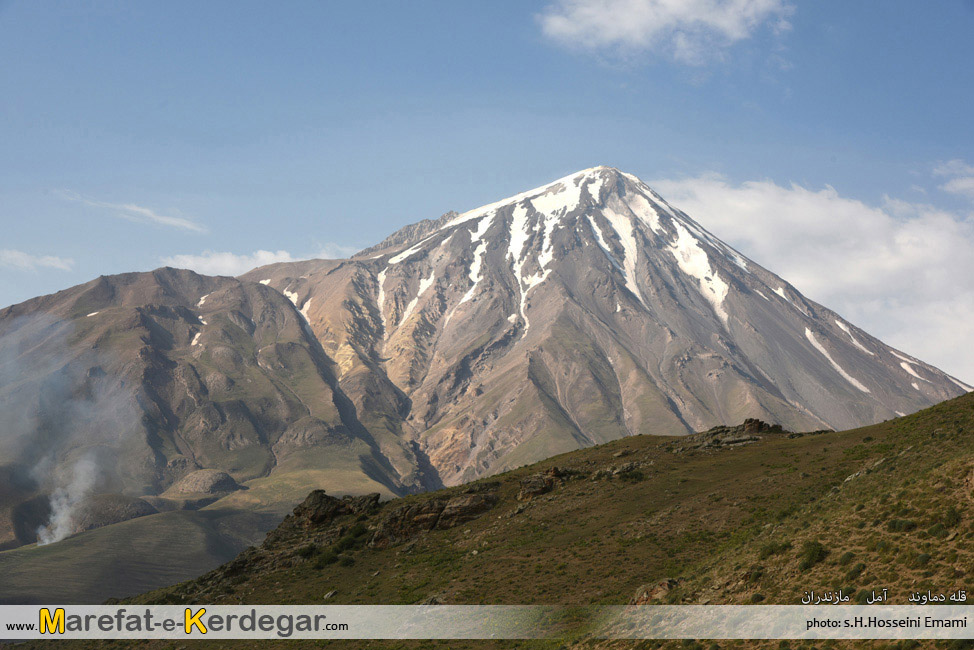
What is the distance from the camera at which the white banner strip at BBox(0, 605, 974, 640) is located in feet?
83.0

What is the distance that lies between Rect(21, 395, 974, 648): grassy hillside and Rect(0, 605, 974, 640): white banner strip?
83 centimetres

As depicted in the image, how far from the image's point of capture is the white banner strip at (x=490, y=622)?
2531 centimetres

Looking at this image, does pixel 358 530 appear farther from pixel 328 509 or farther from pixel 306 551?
pixel 328 509

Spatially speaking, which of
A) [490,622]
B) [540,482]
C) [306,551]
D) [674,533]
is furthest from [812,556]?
[306,551]

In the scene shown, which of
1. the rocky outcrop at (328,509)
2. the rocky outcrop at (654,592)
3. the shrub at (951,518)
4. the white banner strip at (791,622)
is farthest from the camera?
the rocky outcrop at (328,509)

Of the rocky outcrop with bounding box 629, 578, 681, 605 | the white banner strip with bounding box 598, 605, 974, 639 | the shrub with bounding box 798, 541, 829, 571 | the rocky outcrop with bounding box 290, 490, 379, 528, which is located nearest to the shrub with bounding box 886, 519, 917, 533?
the shrub with bounding box 798, 541, 829, 571

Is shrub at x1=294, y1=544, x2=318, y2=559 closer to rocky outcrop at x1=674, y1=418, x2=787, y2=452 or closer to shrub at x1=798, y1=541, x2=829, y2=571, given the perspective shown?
rocky outcrop at x1=674, y1=418, x2=787, y2=452

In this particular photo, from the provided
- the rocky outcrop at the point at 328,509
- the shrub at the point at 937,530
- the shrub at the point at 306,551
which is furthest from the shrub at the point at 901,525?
the rocky outcrop at the point at 328,509

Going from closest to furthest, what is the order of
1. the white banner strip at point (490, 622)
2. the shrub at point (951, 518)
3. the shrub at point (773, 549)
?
the white banner strip at point (490, 622) → the shrub at point (951, 518) → the shrub at point (773, 549)

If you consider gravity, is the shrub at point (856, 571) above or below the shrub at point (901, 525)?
below

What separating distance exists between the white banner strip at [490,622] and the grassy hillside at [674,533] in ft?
2.74

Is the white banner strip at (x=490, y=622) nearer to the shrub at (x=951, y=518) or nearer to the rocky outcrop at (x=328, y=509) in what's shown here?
the shrub at (x=951, y=518)

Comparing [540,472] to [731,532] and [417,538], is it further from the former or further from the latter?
[731,532]

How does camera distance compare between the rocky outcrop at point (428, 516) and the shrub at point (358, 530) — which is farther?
the shrub at point (358, 530)
